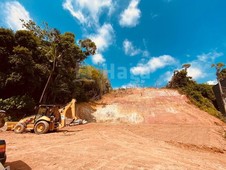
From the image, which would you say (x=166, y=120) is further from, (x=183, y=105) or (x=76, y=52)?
(x=76, y=52)

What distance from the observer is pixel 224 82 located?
3184 centimetres

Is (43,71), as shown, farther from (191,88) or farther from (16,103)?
(191,88)

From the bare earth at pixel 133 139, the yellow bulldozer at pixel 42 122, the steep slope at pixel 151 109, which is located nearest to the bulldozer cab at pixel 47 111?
the yellow bulldozer at pixel 42 122

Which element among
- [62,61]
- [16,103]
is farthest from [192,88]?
[16,103]

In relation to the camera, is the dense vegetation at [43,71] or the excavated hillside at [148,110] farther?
the excavated hillside at [148,110]

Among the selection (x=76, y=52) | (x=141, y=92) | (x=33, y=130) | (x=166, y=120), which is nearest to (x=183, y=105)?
(x=166, y=120)

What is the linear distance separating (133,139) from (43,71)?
13.7 metres

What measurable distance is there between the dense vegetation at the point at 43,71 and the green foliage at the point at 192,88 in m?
12.4

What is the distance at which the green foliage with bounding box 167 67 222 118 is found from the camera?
27.5 meters

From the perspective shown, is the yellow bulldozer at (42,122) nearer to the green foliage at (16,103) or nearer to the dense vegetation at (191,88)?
the green foliage at (16,103)

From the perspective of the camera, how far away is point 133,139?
32.7 ft

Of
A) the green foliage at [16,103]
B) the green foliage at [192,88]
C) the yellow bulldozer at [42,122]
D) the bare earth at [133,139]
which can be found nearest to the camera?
the bare earth at [133,139]

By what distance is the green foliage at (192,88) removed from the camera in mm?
27516

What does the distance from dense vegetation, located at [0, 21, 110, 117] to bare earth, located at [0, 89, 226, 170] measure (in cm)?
310
